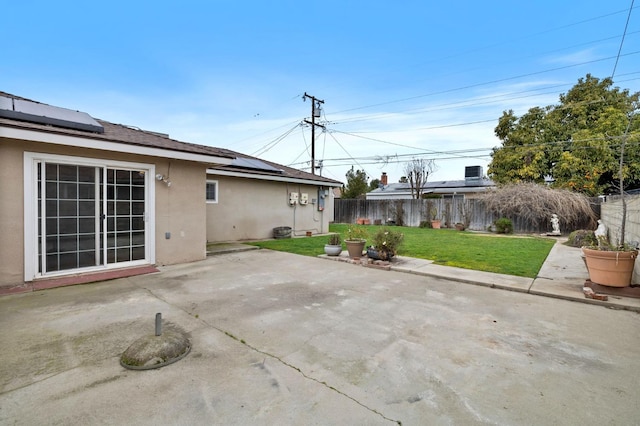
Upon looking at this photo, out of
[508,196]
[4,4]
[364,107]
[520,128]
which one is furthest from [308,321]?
[520,128]

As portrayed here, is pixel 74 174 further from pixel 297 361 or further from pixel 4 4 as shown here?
pixel 297 361

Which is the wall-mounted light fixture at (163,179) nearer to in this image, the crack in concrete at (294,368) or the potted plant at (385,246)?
the crack in concrete at (294,368)

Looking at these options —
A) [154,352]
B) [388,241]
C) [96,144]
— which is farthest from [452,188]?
[154,352]

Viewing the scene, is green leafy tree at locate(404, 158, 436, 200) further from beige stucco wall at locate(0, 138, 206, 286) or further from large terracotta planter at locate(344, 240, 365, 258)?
beige stucco wall at locate(0, 138, 206, 286)

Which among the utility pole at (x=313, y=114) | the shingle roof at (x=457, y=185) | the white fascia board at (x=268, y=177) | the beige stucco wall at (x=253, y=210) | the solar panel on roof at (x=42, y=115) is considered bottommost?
the beige stucco wall at (x=253, y=210)

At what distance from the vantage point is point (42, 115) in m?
5.22

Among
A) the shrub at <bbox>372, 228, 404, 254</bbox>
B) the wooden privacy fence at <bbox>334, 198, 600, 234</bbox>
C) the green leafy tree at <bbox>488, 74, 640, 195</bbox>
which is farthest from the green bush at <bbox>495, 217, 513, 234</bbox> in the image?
the shrub at <bbox>372, 228, 404, 254</bbox>

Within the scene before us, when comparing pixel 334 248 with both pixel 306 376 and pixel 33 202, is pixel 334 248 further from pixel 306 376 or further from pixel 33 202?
pixel 33 202

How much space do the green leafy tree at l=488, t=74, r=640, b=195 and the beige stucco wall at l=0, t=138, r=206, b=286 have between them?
1865 centimetres

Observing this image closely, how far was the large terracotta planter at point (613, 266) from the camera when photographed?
441 cm

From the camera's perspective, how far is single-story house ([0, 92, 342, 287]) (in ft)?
15.4

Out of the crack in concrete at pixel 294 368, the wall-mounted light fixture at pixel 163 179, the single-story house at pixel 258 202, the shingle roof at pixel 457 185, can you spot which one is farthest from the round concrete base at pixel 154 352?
the shingle roof at pixel 457 185

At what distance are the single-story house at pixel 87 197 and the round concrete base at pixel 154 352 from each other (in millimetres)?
3921

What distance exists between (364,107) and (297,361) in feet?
58.5
